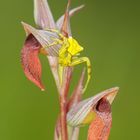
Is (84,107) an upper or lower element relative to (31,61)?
lower

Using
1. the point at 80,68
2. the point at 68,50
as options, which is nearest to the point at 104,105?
the point at 68,50

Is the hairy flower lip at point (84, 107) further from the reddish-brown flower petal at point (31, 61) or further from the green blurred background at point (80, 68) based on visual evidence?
the green blurred background at point (80, 68)

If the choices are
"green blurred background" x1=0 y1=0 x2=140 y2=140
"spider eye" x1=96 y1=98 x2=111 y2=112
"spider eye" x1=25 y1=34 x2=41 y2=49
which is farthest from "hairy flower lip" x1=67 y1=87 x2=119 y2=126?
"green blurred background" x1=0 y1=0 x2=140 y2=140

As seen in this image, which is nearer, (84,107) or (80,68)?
A: (84,107)

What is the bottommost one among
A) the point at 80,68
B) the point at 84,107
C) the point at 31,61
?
the point at 80,68

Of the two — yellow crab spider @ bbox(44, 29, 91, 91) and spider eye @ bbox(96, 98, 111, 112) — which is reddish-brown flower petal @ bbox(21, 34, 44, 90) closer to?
yellow crab spider @ bbox(44, 29, 91, 91)

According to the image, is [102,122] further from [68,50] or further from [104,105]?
[68,50]

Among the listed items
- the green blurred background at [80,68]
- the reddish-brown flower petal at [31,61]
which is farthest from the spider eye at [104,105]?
the green blurred background at [80,68]

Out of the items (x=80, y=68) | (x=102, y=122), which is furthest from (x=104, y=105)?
(x=80, y=68)
